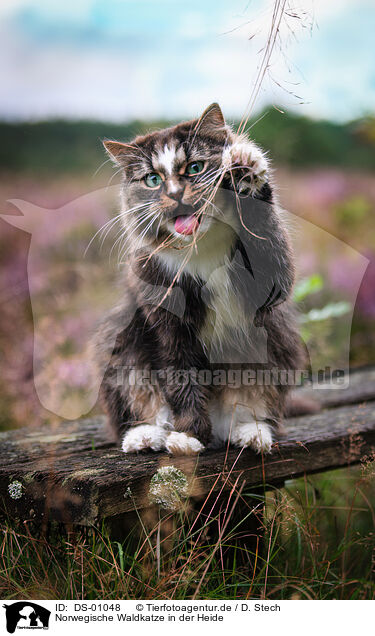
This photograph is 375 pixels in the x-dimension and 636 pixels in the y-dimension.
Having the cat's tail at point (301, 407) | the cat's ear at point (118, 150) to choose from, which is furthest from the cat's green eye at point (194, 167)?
the cat's tail at point (301, 407)

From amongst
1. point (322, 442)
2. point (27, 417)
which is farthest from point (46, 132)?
point (322, 442)

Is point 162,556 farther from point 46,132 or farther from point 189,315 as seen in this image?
point 46,132

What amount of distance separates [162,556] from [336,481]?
99 centimetres

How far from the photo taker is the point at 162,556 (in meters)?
1.55

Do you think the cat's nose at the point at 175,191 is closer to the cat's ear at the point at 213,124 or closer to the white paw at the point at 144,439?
the cat's ear at the point at 213,124

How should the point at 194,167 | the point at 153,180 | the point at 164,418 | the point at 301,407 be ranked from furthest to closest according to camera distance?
the point at 301,407 → the point at 164,418 → the point at 153,180 → the point at 194,167

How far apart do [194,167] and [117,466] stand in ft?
3.19

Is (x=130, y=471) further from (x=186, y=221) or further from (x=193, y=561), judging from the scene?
(x=186, y=221)

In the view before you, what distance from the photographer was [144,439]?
1.85m

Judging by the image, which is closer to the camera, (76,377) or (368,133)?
(76,377)

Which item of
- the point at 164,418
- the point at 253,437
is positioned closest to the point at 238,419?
the point at 253,437

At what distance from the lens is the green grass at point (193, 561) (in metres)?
1.52

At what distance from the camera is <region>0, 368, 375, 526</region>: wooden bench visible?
1.53 metres
